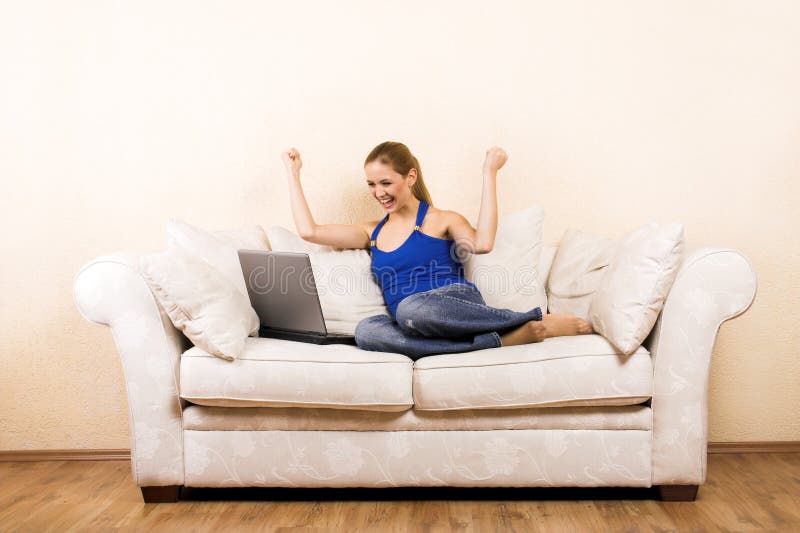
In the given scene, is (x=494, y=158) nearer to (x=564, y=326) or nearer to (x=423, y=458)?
(x=564, y=326)

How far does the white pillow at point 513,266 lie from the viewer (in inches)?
89.9

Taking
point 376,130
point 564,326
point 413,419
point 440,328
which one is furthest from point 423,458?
point 376,130

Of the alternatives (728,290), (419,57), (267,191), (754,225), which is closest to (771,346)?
(754,225)

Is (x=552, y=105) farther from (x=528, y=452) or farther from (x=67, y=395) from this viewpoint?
(x=67, y=395)

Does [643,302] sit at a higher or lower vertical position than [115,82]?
lower

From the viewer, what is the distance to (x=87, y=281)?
6.07 ft

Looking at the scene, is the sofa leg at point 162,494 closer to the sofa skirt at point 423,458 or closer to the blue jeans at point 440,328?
the sofa skirt at point 423,458

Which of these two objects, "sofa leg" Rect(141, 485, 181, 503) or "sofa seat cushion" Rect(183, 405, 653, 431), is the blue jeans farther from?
"sofa leg" Rect(141, 485, 181, 503)

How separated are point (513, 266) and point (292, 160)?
0.92m

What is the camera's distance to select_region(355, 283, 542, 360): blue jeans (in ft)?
6.42

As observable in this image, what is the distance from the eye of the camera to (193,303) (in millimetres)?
1852

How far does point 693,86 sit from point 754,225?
22.9 inches

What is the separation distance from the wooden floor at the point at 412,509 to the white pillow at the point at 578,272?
2.06 feet

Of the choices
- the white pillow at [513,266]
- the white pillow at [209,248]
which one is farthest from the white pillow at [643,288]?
the white pillow at [209,248]
